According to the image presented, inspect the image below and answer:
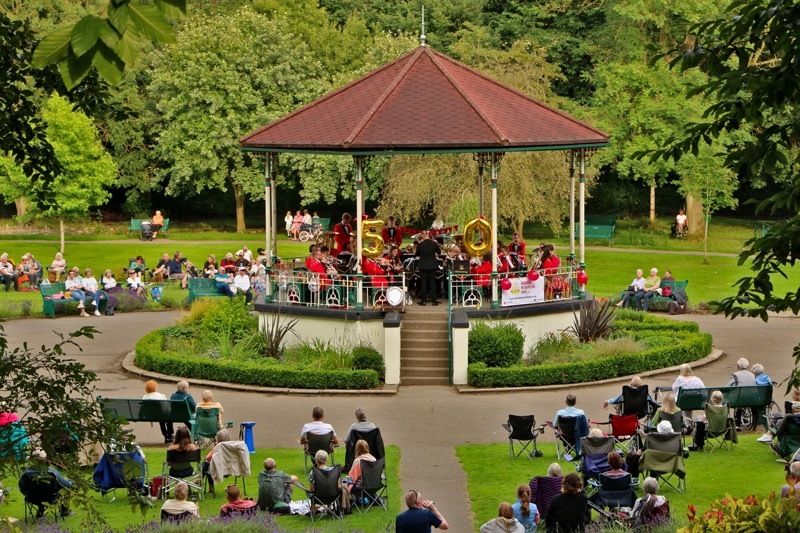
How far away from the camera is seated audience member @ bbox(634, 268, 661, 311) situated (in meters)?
32.3

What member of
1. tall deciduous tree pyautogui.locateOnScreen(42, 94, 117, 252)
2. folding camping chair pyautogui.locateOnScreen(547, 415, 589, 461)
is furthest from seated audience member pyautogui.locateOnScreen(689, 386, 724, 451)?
tall deciduous tree pyautogui.locateOnScreen(42, 94, 117, 252)

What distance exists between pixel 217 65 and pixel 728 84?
139ft

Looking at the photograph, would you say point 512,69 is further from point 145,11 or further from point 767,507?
point 145,11

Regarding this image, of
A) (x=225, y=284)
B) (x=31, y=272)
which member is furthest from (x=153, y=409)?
(x=31, y=272)

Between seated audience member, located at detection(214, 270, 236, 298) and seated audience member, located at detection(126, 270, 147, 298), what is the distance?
1998 millimetres

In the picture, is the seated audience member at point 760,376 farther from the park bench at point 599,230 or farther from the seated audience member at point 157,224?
the seated audience member at point 157,224

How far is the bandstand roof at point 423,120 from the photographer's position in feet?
83.4

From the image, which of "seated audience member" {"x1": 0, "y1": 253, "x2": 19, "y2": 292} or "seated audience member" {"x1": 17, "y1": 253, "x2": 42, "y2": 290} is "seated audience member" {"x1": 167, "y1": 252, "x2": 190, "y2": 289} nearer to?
"seated audience member" {"x1": 17, "y1": 253, "x2": 42, "y2": 290}

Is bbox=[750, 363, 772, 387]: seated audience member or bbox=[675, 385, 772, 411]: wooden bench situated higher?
→ bbox=[750, 363, 772, 387]: seated audience member

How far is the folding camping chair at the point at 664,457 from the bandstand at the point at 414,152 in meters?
7.63

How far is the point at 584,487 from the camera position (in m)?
16.6

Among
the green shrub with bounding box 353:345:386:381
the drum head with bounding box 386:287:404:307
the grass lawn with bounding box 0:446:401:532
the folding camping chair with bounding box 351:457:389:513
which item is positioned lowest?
the grass lawn with bounding box 0:446:401:532

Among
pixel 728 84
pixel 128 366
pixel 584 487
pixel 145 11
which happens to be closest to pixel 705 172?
pixel 128 366

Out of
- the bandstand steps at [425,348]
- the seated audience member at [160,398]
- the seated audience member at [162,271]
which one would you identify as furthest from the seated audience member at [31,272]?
the seated audience member at [160,398]
